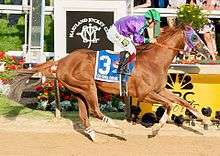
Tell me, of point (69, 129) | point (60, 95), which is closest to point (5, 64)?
point (60, 95)

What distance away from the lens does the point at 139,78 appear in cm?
955

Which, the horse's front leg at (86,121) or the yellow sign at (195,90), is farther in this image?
the yellow sign at (195,90)

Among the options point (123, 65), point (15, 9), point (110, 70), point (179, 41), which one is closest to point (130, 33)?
point (123, 65)

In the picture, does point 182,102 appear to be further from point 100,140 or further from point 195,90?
point 100,140

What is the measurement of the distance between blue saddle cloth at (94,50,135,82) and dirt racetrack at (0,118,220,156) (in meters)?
0.88

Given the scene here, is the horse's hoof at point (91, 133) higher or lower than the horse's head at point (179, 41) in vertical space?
lower

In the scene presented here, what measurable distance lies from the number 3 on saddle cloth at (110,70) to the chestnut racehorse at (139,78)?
74mm

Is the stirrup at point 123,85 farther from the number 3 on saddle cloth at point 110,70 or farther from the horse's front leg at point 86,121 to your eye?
the horse's front leg at point 86,121

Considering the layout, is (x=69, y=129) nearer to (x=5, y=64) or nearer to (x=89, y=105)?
(x=89, y=105)

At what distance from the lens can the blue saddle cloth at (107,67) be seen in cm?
955

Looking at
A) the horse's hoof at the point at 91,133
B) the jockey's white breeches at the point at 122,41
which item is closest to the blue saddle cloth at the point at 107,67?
the jockey's white breeches at the point at 122,41

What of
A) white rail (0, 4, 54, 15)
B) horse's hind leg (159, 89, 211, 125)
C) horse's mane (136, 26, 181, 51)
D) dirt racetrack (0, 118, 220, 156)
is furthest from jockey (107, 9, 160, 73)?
white rail (0, 4, 54, 15)

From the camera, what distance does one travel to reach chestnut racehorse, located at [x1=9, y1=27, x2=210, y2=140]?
9.52m

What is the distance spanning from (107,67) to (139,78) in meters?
0.51
